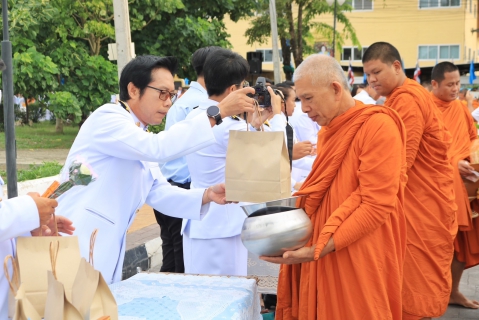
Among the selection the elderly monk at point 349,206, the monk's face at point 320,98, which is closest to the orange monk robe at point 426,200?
→ the elderly monk at point 349,206

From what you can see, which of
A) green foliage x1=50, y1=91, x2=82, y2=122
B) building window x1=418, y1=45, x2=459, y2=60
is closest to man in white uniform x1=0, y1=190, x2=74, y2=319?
green foliage x1=50, y1=91, x2=82, y2=122

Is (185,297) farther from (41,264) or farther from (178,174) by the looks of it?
(178,174)

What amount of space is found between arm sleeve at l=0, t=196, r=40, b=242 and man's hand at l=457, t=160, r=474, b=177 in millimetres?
3990

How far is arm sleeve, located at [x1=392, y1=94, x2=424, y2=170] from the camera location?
3855 mm

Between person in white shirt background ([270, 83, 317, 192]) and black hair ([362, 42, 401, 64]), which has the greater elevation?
black hair ([362, 42, 401, 64])

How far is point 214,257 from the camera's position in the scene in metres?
3.70

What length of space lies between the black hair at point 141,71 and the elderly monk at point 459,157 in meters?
3.02

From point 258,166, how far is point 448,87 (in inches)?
135

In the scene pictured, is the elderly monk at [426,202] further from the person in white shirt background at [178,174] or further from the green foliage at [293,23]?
the green foliage at [293,23]

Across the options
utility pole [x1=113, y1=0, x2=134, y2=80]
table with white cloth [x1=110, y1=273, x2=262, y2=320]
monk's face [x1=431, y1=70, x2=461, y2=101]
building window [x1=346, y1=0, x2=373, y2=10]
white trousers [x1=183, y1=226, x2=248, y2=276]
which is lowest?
white trousers [x1=183, y1=226, x2=248, y2=276]

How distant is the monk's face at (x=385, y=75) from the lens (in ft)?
14.0

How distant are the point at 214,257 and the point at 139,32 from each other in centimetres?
1054

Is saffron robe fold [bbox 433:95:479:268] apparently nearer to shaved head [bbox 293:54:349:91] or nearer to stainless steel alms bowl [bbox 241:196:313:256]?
shaved head [bbox 293:54:349:91]

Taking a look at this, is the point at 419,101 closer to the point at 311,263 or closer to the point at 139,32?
the point at 311,263
